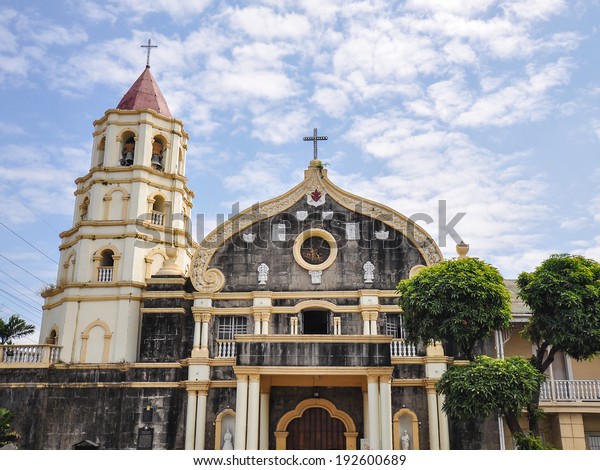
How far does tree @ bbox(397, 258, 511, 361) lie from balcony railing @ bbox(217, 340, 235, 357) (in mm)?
8311

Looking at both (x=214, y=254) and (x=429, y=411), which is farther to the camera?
(x=214, y=254)

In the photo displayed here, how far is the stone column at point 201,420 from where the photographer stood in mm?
24469

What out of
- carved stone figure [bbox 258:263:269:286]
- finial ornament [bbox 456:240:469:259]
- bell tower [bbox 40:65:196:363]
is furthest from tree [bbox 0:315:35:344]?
finial ornament [bbox 456:240:469:259]

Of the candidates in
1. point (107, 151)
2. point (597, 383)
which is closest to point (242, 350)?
point (107, 151)

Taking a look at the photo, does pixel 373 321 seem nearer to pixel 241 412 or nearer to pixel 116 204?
pixel 241 412

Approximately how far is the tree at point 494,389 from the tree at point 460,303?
114cm

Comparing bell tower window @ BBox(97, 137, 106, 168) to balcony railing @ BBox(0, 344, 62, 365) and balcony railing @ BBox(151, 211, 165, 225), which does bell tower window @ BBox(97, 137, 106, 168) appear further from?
balcony railing @ BBox(0, 344, 62, 365)

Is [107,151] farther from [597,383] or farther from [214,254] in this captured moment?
[597,383]

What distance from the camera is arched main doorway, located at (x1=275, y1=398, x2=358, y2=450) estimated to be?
81.8 ft

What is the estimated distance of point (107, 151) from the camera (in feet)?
96.3

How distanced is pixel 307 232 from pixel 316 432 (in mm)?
7992

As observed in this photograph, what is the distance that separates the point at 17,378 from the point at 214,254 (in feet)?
29.7

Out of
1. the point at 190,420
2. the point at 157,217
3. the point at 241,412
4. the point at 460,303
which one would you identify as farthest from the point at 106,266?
the point at 460,303

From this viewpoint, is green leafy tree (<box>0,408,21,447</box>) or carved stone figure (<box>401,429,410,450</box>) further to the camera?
carved stone figure (<box>401,429,410,450</box>)
